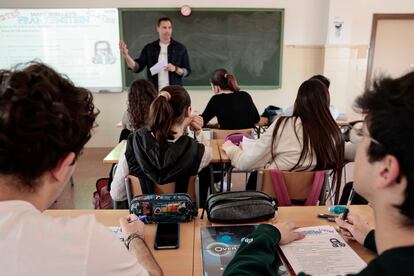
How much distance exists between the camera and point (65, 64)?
5.20 m

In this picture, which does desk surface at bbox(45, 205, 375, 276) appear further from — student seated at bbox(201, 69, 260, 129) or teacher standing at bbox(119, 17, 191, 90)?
teacher standing at bbox(119, 17, 191, 90)

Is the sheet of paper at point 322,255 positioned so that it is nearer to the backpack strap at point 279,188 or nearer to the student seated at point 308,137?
the backpack strap at point 279,188

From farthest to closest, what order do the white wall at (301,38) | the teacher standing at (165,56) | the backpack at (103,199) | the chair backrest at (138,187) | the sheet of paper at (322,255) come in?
1. the white wall at (301,38)
2. the teacher standing at (165,56)
3. the backpack at (103,199)
4. the chair backrest at (138,187)
5. the sheet of paper at (322,255)

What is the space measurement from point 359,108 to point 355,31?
16.8ft

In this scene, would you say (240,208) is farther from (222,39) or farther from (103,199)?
(222,39)

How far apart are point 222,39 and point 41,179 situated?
471 cm

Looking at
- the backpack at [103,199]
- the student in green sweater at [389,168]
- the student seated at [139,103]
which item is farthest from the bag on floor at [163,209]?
the student seated at [139,103]

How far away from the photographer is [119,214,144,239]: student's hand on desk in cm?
118

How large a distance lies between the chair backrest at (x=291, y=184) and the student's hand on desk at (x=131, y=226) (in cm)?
81

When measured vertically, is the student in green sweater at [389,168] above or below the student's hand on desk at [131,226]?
above

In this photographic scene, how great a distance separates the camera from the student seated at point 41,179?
668 millimetres

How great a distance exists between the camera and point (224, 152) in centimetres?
260

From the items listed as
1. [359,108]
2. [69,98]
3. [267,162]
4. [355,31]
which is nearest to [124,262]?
[69,98]

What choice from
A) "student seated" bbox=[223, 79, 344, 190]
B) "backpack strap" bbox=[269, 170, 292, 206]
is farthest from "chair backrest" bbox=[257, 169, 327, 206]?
"student seated" bbox=[223, 79, 344, 190]
